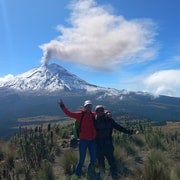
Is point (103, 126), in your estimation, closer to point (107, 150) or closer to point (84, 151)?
point (107, 150)

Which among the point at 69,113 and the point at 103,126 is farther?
the point at 103,126

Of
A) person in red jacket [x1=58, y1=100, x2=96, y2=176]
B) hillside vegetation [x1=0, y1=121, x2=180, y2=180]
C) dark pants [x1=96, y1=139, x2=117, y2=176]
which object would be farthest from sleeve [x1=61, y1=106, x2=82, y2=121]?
hillside vegetation [x1=0, y1=121, x2=180, y2=180]

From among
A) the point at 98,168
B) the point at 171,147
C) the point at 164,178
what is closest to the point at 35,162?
the point at 98,168

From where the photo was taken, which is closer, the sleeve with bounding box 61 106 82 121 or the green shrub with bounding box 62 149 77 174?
the sleeve with bounding box 61 106 82 121

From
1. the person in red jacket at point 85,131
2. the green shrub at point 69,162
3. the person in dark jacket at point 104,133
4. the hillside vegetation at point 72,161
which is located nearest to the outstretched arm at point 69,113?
the person in red jacket at point 85,131

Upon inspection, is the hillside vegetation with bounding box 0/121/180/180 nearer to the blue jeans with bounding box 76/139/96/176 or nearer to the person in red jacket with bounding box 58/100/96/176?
the blue jeans with bounding box 76/139/96/176

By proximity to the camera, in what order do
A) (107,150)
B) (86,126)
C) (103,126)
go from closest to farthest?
(86,126) < (103,126) < (107,150)

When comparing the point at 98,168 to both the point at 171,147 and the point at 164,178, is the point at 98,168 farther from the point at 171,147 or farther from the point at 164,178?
the point at 171,147

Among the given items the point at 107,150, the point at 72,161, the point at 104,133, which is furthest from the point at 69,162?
the point at 104,133

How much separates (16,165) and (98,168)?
7.50 ft

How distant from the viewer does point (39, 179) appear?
925 cm

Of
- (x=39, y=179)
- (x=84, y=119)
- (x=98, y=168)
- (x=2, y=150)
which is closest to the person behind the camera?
(x=39, y=179)

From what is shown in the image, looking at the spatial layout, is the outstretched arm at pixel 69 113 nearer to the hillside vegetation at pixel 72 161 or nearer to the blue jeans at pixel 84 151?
the blue jeans at pixel 84 151

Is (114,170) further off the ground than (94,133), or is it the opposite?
(94,133)
